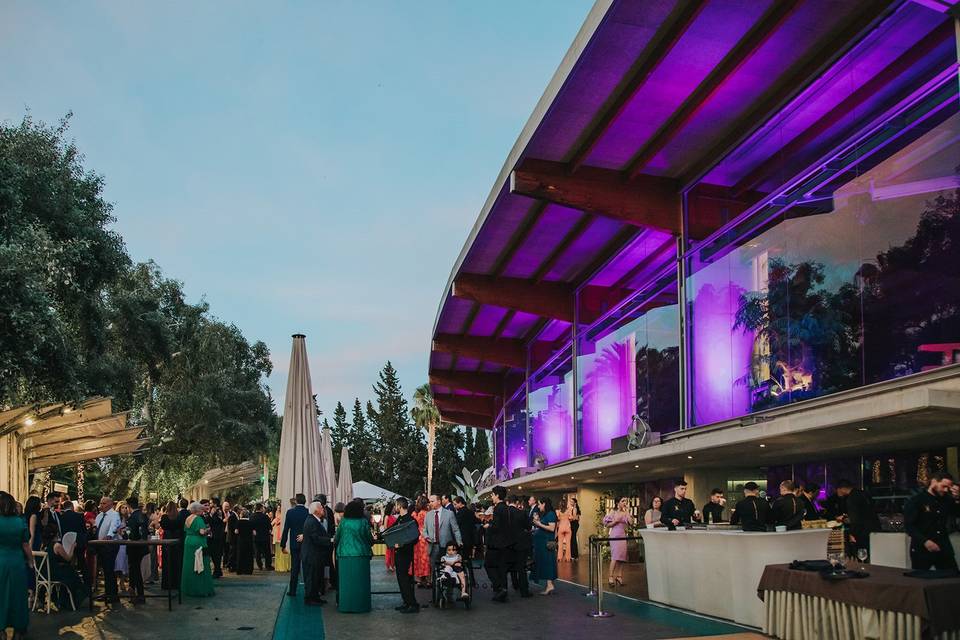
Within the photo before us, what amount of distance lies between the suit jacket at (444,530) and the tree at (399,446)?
274 feet

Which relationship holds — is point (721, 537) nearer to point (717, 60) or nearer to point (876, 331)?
point (876, 331)

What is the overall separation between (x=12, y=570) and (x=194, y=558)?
18.8 ft

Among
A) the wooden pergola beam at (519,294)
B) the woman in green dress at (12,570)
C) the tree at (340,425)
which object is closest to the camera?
the woman in green dress at (12,570)

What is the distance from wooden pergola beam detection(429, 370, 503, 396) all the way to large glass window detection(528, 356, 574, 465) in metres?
9.81

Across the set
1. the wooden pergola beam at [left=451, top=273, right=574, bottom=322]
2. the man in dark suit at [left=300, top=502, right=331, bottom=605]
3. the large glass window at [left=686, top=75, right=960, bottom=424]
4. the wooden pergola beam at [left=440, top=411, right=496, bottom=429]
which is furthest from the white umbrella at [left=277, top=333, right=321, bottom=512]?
the wooden pergola beam at [left=440, top=411, right=496, bottom=429]

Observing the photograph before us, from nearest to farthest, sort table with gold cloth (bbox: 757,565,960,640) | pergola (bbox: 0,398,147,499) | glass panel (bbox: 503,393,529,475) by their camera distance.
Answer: table with gold cloth (bbox: 757,565,960,640) → pergola (bbox: 0,398,147,499) → glass panel (bbox: 503,393,529,475)

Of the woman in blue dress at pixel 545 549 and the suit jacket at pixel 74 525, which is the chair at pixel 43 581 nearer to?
the suit jacket at pixel 74 525

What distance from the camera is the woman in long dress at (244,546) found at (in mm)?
21781

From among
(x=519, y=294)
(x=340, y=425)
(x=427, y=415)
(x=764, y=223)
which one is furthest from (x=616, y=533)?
(x=340, y=425)

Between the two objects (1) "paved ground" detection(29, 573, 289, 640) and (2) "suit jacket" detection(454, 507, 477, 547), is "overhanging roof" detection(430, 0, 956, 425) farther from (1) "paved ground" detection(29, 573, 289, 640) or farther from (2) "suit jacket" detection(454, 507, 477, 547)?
(1) "paved ground" detection(29, 573, 289, 640)

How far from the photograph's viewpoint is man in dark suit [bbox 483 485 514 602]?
51.4 ft

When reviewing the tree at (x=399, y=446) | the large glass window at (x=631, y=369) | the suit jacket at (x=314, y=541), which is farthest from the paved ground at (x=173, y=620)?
the tree at (x=399, y=446)

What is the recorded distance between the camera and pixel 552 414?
31.7m

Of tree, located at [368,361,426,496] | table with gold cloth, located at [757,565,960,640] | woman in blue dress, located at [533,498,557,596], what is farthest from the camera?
tree, located at [368,361,426,496]
